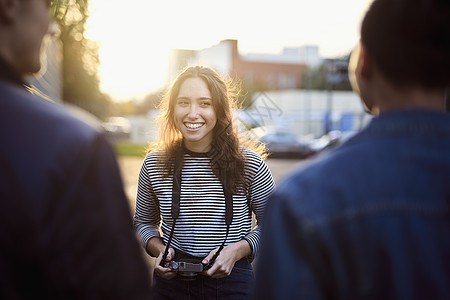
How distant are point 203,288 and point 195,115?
3.13 ft

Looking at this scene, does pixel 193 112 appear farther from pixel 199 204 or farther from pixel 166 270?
pixel 166 270

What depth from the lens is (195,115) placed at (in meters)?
2.79
